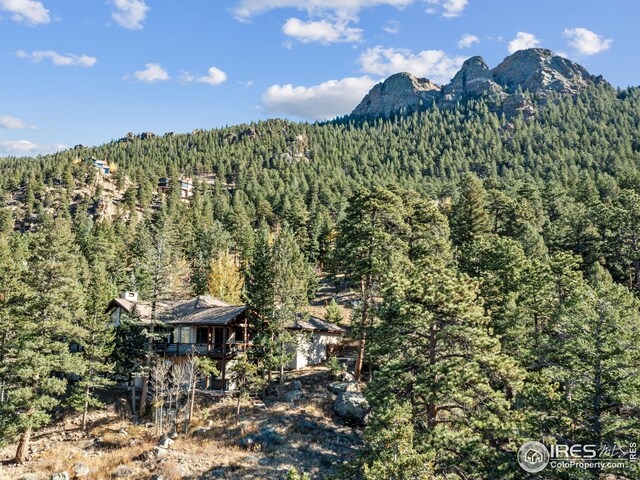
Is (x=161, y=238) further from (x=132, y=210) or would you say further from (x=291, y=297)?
(x=132, y=210)

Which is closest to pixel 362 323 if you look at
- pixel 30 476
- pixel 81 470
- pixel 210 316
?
pixel 210 316

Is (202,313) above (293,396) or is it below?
above

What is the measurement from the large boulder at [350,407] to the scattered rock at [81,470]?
15.6 metres

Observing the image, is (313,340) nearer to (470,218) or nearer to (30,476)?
(30,476)

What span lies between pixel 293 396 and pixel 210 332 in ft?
28.3

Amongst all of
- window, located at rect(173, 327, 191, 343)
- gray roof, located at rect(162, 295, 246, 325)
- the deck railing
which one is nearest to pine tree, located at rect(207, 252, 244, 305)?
gray roof, located at rect(162, 295, 246, 325)

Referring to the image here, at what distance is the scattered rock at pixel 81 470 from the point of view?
2448 centimetres

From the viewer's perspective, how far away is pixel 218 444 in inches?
1043

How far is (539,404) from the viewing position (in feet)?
55.0

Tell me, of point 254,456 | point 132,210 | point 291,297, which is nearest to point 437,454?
point 254,456

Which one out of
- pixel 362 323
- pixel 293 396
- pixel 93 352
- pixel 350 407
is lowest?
pixel 293 396

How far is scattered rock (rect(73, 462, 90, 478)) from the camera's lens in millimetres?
24484

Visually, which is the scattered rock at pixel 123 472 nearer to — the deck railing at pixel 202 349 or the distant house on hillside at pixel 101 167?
the deck railing at pixel 202 349

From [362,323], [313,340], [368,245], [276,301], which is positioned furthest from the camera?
[313,340]
